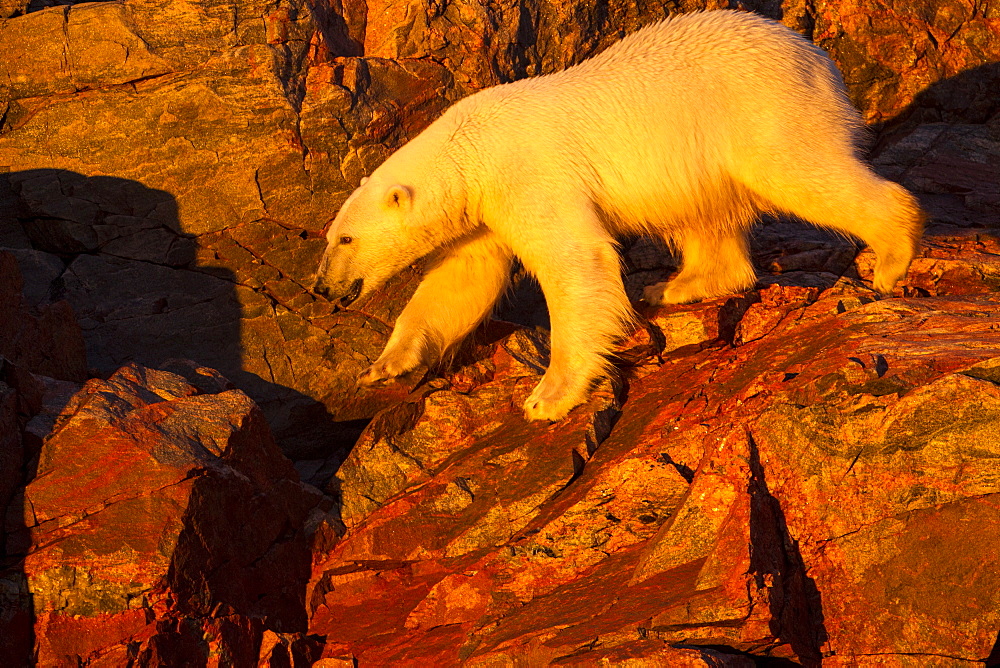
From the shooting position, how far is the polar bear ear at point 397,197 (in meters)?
6.09

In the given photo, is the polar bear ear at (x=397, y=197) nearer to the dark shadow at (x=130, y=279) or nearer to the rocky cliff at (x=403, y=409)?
the rocky cliff at (x=403, y=409)

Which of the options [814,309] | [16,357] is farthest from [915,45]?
[16,357]

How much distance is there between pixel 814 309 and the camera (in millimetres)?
5852

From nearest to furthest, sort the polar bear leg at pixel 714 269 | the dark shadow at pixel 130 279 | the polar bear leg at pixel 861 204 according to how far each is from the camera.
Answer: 1. the polar bear leg at pixel 861 204
2. the polar bear leg at pixel 714 269
3. the dark shadow at pixel 130 279

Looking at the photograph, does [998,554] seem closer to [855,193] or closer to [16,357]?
[855,193]

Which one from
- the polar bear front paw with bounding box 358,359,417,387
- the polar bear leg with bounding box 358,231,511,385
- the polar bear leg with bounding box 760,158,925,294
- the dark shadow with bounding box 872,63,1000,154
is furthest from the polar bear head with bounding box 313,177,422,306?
the dark shadow with bounding box 872,63,1000,154

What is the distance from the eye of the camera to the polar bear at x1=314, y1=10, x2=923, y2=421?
5867 millimetres

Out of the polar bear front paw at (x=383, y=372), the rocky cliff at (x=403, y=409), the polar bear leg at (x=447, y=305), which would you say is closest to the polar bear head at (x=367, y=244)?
the polar bear leg at (x=447, y=305)

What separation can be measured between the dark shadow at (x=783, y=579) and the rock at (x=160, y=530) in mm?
2635

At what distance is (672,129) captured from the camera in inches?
242

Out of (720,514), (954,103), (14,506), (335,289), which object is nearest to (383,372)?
(335,289)

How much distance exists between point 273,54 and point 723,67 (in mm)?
3728

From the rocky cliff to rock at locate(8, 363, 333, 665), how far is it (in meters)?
0.02

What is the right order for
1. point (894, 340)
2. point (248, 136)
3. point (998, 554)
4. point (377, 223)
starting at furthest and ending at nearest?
point (248, 136), point (377, 223), point (894, 340), point (998, 554)
